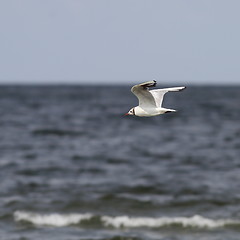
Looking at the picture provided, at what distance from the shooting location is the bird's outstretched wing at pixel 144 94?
12.3 metres

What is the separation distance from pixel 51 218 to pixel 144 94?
19614mm

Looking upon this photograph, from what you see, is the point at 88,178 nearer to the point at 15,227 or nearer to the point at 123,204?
the point at 123,204

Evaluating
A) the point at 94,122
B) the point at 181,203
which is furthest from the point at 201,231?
the point at 94,122

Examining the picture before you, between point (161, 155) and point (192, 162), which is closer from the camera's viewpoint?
point (192, 162)

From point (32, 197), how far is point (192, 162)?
15.0 metres

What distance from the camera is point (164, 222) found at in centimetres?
3097

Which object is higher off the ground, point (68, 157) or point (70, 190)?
point (68, 157)

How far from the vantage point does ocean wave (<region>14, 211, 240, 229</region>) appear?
30.4 meters

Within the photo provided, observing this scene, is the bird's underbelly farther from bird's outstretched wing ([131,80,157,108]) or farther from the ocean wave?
the ocean wave

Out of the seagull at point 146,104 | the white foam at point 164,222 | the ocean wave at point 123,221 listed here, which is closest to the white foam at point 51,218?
the ocean wave at point 123,221

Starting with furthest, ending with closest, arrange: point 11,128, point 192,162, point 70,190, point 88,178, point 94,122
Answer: point 94,122
point 11,128
point 192,162
point 88,178
point 70,190

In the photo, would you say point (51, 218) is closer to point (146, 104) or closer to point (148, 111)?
point (146, 104)

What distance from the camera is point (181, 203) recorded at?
113 feet

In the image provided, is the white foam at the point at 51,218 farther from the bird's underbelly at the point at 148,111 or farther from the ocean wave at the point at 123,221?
the bird's underbelly at the point at 148,111
